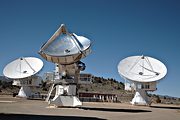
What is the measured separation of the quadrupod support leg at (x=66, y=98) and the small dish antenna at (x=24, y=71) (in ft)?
96.7

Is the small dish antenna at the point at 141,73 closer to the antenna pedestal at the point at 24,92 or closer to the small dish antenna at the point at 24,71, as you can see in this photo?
the small dish antenna at the point at 24,71

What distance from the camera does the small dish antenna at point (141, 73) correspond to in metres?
56.3

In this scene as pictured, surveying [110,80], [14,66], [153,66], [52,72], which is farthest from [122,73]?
[110,80]

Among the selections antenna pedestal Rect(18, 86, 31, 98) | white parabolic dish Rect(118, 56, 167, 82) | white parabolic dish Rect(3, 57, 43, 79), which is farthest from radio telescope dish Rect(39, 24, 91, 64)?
antenna pedestal Rect(18, 86, 31, 98)

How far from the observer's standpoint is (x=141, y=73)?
193 feet

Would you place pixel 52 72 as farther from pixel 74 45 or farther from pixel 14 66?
pixel 14 66

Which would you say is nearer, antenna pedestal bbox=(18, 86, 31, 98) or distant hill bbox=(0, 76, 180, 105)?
antenna pedestal bbox=(18, 86, 31, 98)

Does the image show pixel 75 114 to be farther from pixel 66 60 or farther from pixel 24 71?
pixel 24 71

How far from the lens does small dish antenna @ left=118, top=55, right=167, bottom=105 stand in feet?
185

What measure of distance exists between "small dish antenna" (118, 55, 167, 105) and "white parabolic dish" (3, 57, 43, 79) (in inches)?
894

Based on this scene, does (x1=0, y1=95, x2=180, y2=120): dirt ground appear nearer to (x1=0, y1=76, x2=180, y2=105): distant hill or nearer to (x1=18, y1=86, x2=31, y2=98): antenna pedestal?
(x1=0, y1=76, x2=180, y2=105): distant hill

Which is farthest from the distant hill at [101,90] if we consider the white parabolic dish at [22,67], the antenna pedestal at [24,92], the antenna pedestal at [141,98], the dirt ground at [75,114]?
the dirt ground at [75,114]

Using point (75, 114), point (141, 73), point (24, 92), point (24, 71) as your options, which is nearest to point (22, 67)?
point (24, 71)

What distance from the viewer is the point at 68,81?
42.5 metres
